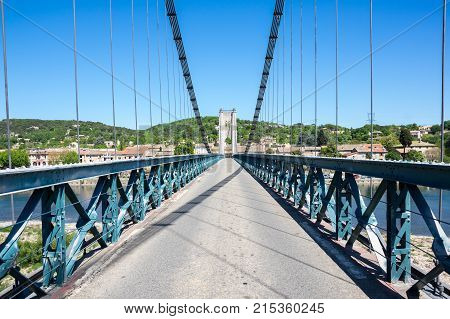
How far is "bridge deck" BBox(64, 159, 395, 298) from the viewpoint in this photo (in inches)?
163

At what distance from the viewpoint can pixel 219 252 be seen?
228 inches

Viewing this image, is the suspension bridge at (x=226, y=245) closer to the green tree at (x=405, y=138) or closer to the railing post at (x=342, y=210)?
the railing post at (x=342, y=210)

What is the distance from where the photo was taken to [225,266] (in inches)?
199

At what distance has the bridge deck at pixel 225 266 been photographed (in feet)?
13.6

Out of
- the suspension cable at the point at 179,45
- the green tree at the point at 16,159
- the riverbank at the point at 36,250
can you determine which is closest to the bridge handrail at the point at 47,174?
the riverbank at the point at 36,250

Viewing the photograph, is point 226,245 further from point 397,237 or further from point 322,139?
point 322,139

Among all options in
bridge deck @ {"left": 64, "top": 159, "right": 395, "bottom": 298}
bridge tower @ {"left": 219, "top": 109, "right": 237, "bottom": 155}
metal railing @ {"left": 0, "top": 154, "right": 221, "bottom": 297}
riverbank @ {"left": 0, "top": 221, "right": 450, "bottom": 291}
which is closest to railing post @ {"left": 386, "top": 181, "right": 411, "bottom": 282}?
riverbank @ {"left": 0, "top": 221, "right": 450, "bottom": 291}

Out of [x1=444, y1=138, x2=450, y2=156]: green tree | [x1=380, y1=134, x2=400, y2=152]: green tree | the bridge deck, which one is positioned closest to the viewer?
the bridge deck

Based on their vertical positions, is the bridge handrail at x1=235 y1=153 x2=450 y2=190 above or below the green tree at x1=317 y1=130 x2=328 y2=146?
below

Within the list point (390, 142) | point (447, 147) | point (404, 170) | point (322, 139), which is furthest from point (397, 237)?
point (322, 139)

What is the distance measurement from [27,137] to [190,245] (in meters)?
2.80

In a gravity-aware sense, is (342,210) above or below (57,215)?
below

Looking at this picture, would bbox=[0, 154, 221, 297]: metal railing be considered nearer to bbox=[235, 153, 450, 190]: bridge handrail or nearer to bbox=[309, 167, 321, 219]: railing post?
bbox=[235, 153, 450, 190]: bridge handrail

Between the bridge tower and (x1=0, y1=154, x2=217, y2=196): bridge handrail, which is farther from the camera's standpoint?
the bridge tower
